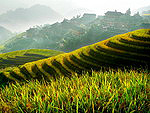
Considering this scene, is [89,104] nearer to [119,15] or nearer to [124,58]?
[124,58]

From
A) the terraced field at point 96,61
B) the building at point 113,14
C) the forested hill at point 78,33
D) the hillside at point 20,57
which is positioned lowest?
the hillside at point 20,57

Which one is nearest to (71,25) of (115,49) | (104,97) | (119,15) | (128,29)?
(119,15)


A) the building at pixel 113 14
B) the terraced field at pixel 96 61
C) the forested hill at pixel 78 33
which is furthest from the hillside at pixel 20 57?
A: the building at pixel 113 14

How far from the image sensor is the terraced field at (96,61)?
24109 millimetres

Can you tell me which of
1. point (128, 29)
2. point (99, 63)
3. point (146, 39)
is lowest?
point (99, 63)

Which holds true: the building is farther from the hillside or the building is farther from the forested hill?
the hillside

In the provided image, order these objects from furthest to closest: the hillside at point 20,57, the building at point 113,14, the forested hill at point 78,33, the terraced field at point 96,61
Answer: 1. the building at point 113,14
2. the forested hill at point 78,33
3. the hillside at point 20,57
4. the terraced field at point 96,61

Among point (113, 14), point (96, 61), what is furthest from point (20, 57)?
point (113, 14)

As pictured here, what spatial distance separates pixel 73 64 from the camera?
2745cm

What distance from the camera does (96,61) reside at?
26438mm

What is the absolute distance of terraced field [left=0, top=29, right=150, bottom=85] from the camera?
24.1m

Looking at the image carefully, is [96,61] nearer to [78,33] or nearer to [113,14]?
[78,33]

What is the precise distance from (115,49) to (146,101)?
24.4m

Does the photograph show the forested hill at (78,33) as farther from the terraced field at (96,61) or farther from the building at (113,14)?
the terraced field at (96,61)
